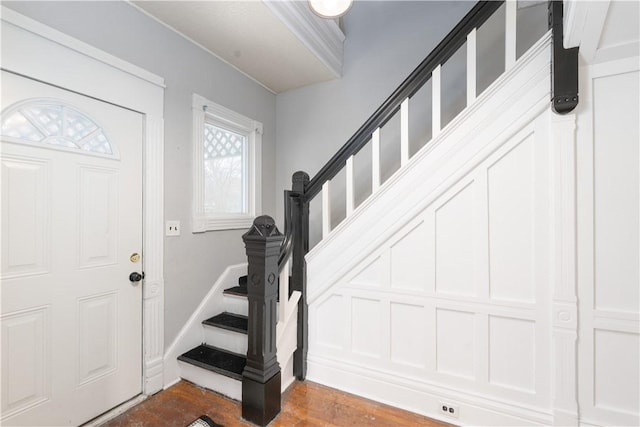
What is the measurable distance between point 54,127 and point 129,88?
505mm

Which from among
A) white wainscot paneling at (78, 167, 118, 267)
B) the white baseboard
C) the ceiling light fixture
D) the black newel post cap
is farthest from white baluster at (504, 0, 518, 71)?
white wainscot paneling at (78, 167, 118, 267)

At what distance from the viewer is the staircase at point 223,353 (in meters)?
1.94

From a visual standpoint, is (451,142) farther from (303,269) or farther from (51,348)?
(51,348)

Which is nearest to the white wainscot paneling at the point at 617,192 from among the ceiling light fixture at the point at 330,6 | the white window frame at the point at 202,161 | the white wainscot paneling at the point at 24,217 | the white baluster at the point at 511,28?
the white baluster at the point at 511,28

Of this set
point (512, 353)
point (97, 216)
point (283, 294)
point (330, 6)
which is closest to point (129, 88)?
point (97, 216)

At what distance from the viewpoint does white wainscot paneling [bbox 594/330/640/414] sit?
1370 millimetres

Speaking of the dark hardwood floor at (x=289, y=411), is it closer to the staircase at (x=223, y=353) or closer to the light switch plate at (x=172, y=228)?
the staircase at (x=223, y=353)

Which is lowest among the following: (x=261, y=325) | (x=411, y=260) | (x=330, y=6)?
(x=261, y=325)

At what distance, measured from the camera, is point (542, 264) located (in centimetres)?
151

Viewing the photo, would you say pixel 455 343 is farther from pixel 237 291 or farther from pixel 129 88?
pixel 129 88

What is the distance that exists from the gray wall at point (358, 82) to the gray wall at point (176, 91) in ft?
2.15

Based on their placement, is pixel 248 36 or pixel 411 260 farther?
pixel 248 36

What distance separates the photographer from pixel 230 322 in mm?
2289

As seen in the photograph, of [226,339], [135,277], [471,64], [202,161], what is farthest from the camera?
[202,161]
